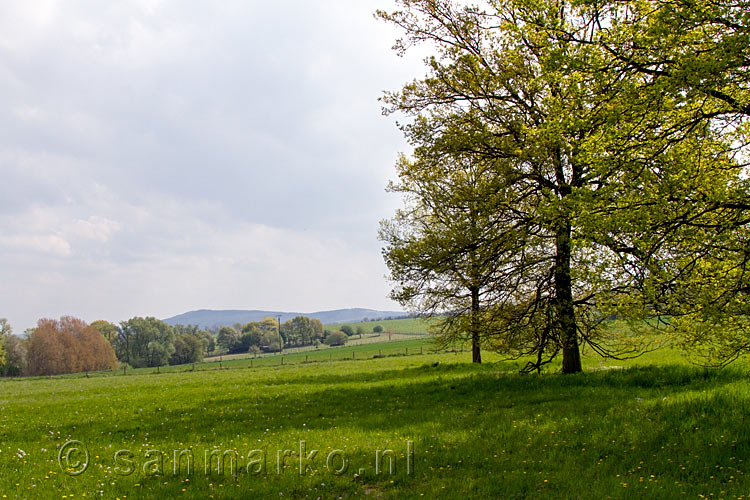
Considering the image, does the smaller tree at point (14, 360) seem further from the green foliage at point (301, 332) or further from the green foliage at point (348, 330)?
the green foliage at point (348, 330)

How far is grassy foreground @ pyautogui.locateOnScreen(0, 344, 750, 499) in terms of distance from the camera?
23.9ft

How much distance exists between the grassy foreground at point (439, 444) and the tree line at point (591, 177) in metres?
2.21

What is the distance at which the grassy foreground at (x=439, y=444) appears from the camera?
7.29 m

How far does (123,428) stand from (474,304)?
13.3 m

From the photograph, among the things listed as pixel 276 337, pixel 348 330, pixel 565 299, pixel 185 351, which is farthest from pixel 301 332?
pixel 565 299

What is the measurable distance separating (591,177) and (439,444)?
27.5 ft

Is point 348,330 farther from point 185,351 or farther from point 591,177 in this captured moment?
point 591,177

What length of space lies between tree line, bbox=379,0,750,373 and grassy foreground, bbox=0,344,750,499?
86.9 inches

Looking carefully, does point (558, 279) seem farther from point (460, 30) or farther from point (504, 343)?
point (460, 30)

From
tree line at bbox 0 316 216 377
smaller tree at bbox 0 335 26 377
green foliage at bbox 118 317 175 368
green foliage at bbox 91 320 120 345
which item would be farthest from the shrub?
smaller tree at bbox 0 335 26 377

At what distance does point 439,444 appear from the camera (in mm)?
9703

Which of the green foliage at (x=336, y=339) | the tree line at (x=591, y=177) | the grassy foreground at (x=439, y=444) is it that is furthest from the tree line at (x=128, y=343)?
the tree line at (x=591, y=177)

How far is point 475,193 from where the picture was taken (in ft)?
51.9

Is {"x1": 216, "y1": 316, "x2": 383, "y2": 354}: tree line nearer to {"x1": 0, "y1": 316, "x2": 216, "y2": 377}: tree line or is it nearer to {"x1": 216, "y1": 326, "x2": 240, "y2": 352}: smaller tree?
{"x1": 216, "y1": 326, "x2": 240, "y2": 352}: smaller tree
